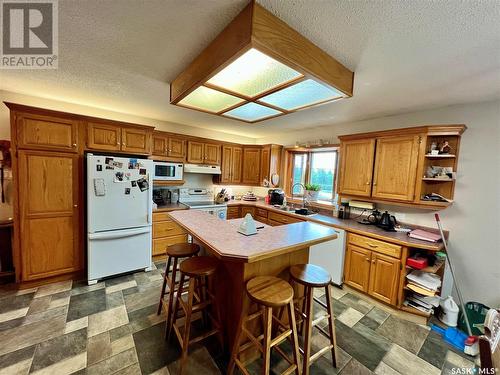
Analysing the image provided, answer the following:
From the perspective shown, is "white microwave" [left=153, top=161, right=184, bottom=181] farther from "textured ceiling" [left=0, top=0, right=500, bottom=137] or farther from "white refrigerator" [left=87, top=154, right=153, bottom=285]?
"textured ceiling" [left=0, top=0, right=500, bottom=137]

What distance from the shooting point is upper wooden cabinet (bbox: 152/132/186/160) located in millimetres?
3471

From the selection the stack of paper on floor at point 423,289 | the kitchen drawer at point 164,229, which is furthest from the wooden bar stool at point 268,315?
the kitchen drawer at point 164,229

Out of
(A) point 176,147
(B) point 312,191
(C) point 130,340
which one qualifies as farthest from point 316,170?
(C) point 130,340

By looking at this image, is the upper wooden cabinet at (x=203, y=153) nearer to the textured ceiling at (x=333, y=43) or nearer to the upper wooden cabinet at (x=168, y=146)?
the upper wooden cabinet at (x=168, y=146)

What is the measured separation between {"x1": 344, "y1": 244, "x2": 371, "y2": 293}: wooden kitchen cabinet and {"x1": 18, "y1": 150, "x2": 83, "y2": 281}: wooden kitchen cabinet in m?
3.56

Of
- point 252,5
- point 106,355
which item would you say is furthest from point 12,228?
point 252,5

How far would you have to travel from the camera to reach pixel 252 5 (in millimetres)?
1059

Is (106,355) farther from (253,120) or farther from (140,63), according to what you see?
(253,120)

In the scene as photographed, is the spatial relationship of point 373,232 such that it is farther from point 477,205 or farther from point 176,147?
point 176,147

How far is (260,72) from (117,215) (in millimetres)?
2544

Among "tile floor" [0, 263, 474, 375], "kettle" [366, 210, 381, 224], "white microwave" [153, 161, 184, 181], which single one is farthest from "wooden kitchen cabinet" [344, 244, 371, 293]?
"white microwave" [153, 161, 184, 181]

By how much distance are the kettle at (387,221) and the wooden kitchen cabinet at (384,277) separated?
17.7 inches

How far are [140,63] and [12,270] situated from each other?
10.1 ft

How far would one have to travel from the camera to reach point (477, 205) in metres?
2.21
